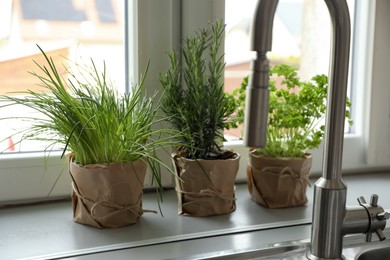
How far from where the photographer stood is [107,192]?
951mm

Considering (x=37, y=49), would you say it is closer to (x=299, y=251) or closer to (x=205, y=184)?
(x=205, y=184)

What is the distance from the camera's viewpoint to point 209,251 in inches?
36.3

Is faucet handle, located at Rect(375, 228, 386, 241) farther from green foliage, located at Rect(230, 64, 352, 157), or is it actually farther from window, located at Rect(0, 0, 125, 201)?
window, located at Rect(0, 0, 125, 201)

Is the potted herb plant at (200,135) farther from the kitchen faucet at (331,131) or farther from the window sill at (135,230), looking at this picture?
the kitchen faucet at (331,131)

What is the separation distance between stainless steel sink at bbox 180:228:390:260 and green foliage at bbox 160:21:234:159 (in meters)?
0.20

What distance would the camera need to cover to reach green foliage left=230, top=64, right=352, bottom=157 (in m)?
1.12

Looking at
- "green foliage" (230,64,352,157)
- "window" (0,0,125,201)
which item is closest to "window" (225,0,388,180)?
"green foliage" (230,64,352,157)

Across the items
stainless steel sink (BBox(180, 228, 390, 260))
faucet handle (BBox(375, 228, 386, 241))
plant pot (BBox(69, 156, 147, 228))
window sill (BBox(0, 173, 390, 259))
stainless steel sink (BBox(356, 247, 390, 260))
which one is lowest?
stainless steel sink (BBox(356, 247, 390, 260))

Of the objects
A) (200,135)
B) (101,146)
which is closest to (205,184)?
(200,135)

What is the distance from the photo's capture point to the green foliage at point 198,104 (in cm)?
103

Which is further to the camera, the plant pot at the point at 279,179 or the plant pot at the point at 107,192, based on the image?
the plant pot at the point at 279,179

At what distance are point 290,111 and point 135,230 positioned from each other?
0.38m

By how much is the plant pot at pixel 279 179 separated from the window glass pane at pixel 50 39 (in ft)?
1.08

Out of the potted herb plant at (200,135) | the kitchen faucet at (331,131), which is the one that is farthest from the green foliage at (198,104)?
the kitchen faucet at (331,131)
